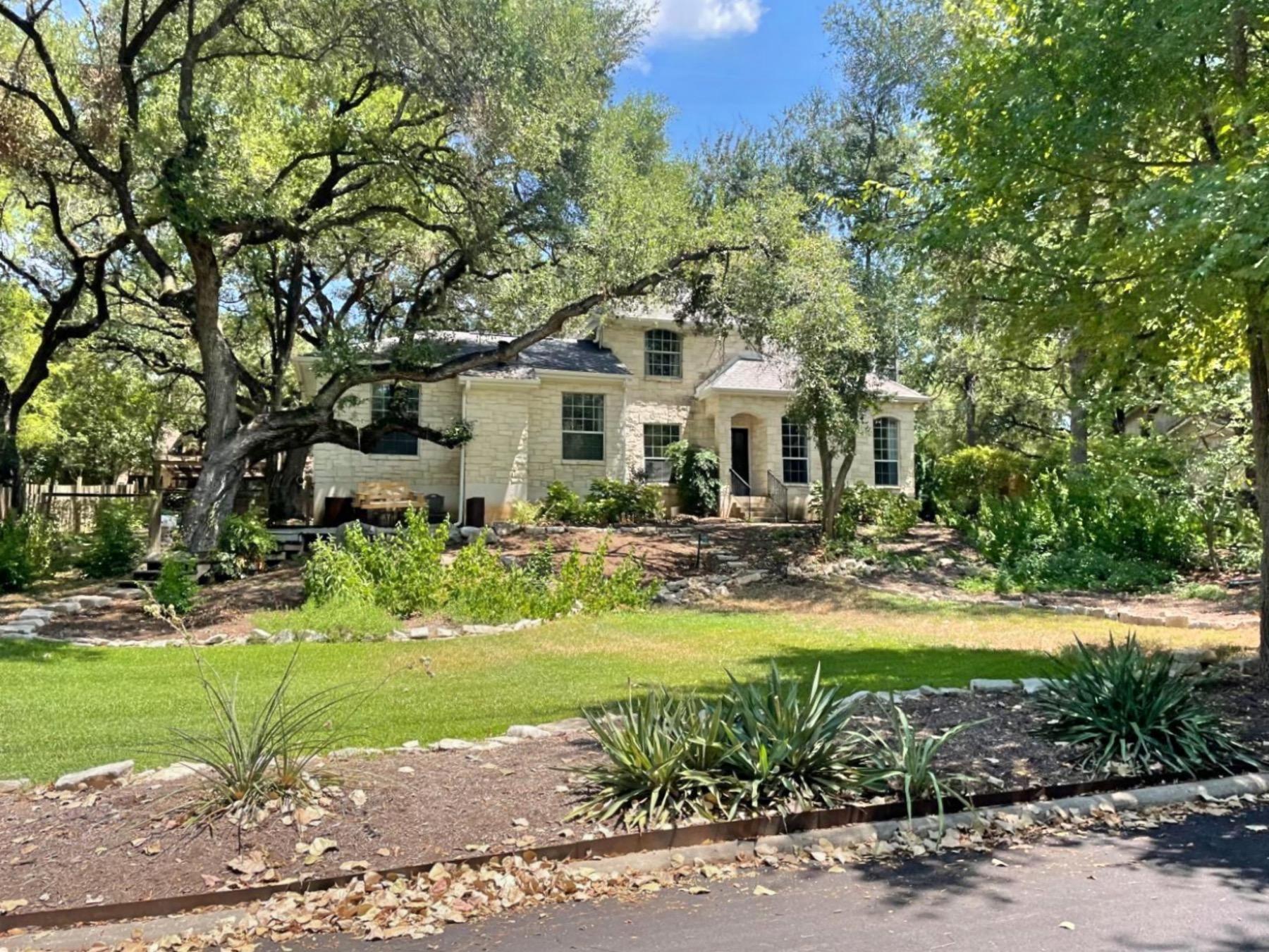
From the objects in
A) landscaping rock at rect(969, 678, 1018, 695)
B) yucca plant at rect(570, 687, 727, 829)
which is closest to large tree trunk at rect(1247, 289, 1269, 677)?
landscaping rock at rect(969, 678, 1018, 695)

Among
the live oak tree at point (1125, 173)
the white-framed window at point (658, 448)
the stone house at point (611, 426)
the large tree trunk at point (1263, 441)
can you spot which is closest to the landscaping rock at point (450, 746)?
the live oak tree at point (1125, 173)

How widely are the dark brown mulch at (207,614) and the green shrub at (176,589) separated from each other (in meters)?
0.18

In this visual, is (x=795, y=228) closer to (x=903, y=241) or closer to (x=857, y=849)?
(x=903, y=241)

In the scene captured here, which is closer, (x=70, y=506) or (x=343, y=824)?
(x=343, y=824)

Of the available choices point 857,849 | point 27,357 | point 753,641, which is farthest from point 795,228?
point 27,357

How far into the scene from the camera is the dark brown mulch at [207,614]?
1107cm

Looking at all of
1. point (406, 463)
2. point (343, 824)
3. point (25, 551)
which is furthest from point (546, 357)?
point (343, 824)

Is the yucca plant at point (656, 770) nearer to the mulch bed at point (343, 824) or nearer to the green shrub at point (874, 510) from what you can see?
the mulch bed at point (343, 824)

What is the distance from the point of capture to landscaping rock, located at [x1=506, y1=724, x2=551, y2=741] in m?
5.91

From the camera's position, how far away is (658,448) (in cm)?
2373

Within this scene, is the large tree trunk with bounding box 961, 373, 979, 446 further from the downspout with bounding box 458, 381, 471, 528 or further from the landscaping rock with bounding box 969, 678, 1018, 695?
the landscaping rock with bounding box 969, 678, 1018, 695

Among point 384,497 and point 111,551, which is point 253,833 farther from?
point 384,497

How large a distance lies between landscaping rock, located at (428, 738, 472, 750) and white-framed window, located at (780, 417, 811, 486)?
1903cm

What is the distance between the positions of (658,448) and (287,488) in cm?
1007
